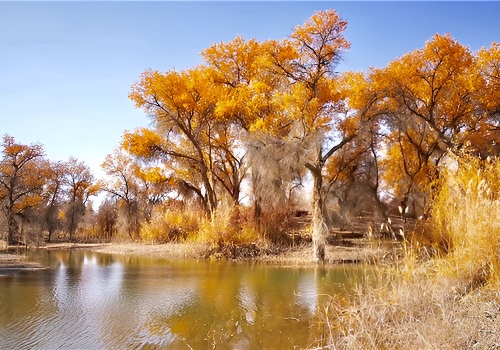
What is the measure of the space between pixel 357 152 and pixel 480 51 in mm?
8908

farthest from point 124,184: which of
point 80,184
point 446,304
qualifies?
point 446,304

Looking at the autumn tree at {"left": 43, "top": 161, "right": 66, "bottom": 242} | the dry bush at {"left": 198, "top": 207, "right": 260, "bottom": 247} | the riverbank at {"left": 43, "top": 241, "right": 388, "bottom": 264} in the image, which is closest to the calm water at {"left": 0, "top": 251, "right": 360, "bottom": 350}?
the riverbank at {"left": 43, "top": 241, "right": 388, "bottom": 264}

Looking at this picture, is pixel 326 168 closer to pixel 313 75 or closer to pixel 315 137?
pixel 313 75

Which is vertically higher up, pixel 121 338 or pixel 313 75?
pixel 313 75

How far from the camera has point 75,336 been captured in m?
5.94

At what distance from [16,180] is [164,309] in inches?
1066

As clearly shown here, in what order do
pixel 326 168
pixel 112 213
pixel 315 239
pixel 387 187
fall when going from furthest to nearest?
pixel 112 213 < pixel 387 187 < pixel 326 168 < pixel 315 239

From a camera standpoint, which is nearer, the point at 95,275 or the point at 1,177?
the point at 95,275

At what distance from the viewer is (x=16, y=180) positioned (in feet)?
98.3

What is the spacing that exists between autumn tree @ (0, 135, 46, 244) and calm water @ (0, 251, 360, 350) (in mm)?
18615

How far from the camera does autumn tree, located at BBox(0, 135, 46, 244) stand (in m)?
28.6

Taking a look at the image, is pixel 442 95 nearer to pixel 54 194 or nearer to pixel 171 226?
pixel 171 226

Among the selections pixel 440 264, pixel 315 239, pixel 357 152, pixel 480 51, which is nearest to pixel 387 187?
pixel 357 152

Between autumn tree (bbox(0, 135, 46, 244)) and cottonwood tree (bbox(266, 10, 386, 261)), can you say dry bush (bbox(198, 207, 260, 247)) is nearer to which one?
cottonwood tree (bbox(266, 10, 386, 261))
